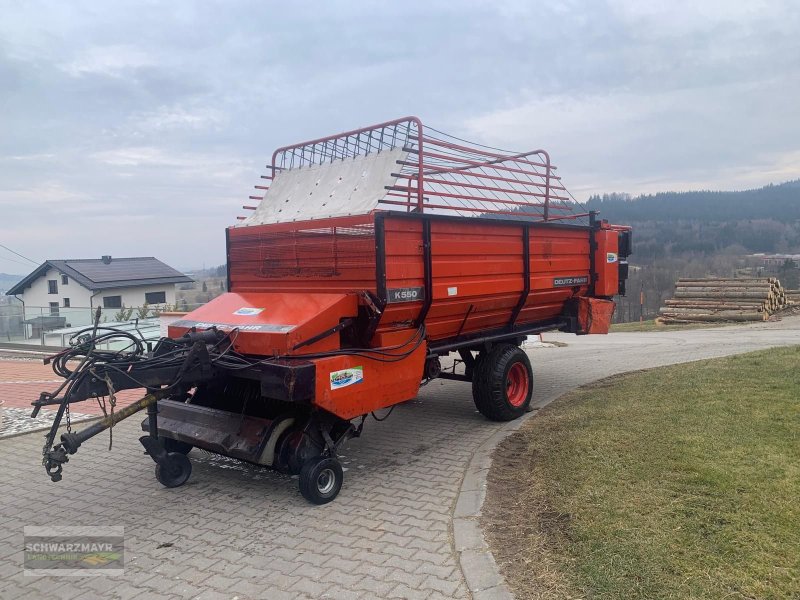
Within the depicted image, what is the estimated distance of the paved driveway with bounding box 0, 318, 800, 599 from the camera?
11.6 ft

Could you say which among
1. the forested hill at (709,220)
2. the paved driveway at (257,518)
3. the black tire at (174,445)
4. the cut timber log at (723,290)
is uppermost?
the forested hill at (709,220)

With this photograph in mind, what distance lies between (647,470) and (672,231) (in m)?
76.9

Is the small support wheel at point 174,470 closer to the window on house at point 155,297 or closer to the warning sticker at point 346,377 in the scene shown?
the warning sticker at point 346,377

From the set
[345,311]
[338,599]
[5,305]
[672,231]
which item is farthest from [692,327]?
[672,231]

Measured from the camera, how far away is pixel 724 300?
21.5m

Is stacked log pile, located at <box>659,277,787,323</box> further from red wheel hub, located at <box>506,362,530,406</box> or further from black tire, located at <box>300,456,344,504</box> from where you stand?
black tire, located at <box>300,456,344,504</box>

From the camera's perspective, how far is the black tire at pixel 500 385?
270 inches

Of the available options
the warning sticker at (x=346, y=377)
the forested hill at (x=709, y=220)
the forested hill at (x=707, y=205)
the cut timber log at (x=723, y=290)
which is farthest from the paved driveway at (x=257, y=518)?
the forested hill at (x=707, y=205)

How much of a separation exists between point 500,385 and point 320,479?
2822mm

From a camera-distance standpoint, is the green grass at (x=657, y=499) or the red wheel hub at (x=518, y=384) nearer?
the green grass at (x=657, y=499)

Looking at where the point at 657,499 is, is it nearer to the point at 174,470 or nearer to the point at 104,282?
the point at 174,470

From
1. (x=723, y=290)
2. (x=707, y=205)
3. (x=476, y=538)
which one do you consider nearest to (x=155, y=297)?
(x=723, y=290)

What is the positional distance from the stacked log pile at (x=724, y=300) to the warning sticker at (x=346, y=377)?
19380mm

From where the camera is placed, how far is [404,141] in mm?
5695
